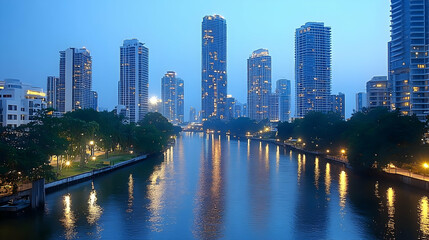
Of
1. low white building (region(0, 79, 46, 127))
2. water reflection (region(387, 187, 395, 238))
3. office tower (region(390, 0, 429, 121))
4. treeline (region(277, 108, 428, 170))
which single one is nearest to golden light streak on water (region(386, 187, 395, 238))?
water reflection (region(387, 187, 395, 238))

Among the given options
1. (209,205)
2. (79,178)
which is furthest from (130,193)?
(209,205)

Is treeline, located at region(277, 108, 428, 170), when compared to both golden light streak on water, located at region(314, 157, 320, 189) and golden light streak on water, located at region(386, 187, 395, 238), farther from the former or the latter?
golden light streak on water, located at region(314, 157, 320, 189)

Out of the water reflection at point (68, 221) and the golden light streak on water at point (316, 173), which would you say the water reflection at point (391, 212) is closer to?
the golden light streak on water at point (316, 173)

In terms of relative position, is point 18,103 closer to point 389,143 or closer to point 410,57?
point 389,143

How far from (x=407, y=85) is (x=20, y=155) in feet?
352

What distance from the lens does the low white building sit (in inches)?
3223

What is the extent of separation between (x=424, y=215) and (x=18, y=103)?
83.1 m

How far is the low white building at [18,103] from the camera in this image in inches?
3223

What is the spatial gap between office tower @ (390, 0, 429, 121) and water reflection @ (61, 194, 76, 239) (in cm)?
9549

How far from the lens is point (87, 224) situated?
106 feet

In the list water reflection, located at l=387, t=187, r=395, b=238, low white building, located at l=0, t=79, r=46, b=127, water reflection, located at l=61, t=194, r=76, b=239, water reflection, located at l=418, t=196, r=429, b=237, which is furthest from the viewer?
low white building, located at l=0, t=79, r=46, b=127

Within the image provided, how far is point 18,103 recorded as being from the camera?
86000 mm

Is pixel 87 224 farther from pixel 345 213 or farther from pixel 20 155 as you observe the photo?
pixel 345 213

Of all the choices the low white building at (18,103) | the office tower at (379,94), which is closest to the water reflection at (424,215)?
the low white building at (18,103)
